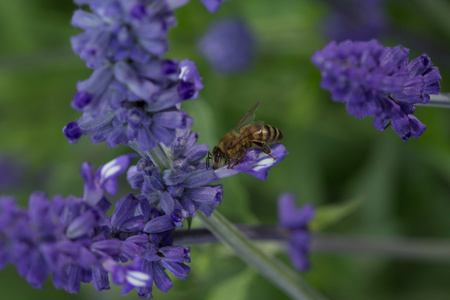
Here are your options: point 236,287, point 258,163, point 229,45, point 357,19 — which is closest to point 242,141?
point 258,163

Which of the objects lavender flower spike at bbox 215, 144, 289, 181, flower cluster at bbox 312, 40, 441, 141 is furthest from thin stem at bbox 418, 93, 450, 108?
lavender flower spike at bbox 215, 144, 289, 181

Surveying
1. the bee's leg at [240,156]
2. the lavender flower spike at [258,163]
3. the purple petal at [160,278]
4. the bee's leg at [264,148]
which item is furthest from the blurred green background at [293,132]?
the purple petal at [160,278]

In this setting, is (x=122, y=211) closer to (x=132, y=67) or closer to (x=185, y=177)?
(x=185, y=177)

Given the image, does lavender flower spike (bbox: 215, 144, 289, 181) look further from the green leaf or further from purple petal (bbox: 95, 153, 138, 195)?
the green leaf

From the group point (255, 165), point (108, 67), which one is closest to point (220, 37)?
point (255, 165)

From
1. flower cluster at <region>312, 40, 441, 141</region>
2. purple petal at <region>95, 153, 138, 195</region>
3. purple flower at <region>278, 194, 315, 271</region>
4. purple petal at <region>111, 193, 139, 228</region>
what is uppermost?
flower cluster at <region>312, 40, 441, 141</region>

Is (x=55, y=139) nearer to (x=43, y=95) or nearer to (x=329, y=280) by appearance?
(x=43, y=95)
